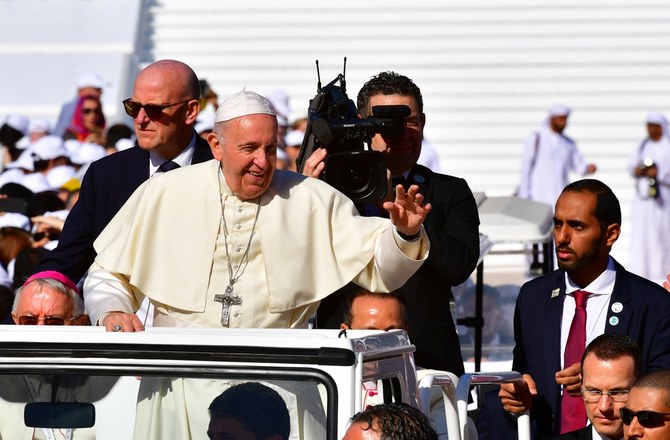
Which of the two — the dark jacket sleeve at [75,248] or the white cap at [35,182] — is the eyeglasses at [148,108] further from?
the white cap at [35,182]

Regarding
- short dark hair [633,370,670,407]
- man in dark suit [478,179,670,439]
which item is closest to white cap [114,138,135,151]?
man in dark suit [478,179,670,439]

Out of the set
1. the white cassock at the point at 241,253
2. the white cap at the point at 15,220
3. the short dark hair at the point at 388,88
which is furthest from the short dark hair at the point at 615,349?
the white cap at the point at 15,220

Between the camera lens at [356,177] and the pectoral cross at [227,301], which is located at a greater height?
the camera lens at [356,177]

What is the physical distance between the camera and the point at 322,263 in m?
4.88

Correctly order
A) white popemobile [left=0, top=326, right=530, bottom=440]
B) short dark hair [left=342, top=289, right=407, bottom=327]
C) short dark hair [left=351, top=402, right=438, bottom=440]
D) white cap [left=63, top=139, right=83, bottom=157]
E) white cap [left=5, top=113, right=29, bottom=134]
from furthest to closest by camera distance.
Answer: white cap [left=5, top=113, right=29, bottom=134]
white cap [left=63, top=139, right=83, bottom=157]
short dark hair [left=342, top=289, right=407, bottom=327]
white popemobile [left=0, top=326, right=530, bottom=440]
short dark hair [left=351, top=402, right=438, bottom=440]

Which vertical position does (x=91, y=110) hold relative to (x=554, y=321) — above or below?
above

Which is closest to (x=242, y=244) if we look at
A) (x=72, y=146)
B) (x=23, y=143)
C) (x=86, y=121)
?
(x=72, y=146)

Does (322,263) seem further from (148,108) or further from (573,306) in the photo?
(573,306)

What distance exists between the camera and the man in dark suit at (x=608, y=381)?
201 inches

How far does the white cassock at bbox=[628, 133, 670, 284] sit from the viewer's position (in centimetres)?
1791

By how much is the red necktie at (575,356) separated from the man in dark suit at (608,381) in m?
0.42

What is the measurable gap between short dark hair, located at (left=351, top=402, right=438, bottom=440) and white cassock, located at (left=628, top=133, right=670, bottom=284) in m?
15.0

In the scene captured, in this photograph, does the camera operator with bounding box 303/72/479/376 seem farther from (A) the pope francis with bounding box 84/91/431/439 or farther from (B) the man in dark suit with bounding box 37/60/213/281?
(B) the man in dark suit with bounding box 37/60/213/281

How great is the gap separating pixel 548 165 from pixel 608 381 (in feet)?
41.7
